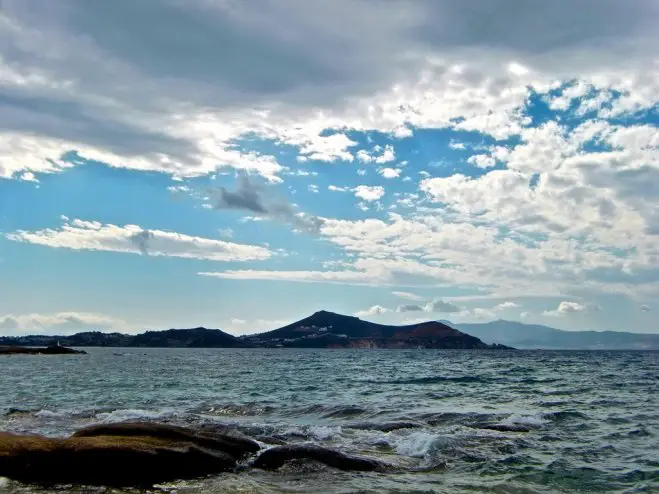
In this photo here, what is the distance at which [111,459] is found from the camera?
55.7ft

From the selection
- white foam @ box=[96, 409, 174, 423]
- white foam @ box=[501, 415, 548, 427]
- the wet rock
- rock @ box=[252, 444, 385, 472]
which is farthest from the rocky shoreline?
white foam @ box=[501, 415, 548, 427]

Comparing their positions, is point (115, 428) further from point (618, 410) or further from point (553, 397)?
point (553, 397)

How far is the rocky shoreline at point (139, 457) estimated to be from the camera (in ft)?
54.4

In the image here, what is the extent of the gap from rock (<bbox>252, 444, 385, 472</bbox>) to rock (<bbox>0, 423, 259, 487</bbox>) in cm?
112

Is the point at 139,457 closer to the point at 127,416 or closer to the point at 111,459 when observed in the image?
the point at 111,459

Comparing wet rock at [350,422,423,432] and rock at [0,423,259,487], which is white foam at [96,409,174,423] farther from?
rock at [0,423,259,487]

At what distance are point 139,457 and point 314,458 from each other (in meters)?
5.73

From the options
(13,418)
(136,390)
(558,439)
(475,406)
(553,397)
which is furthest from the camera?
(136,390)

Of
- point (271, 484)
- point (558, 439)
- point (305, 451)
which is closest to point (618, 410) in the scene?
point (558, 439)

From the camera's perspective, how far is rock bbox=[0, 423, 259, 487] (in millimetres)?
16531

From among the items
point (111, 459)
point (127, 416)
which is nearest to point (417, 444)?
point (111, 459)

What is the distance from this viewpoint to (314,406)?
37.1 meters

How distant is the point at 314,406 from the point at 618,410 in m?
18.9

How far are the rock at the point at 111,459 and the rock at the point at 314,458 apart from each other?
1.12 m
